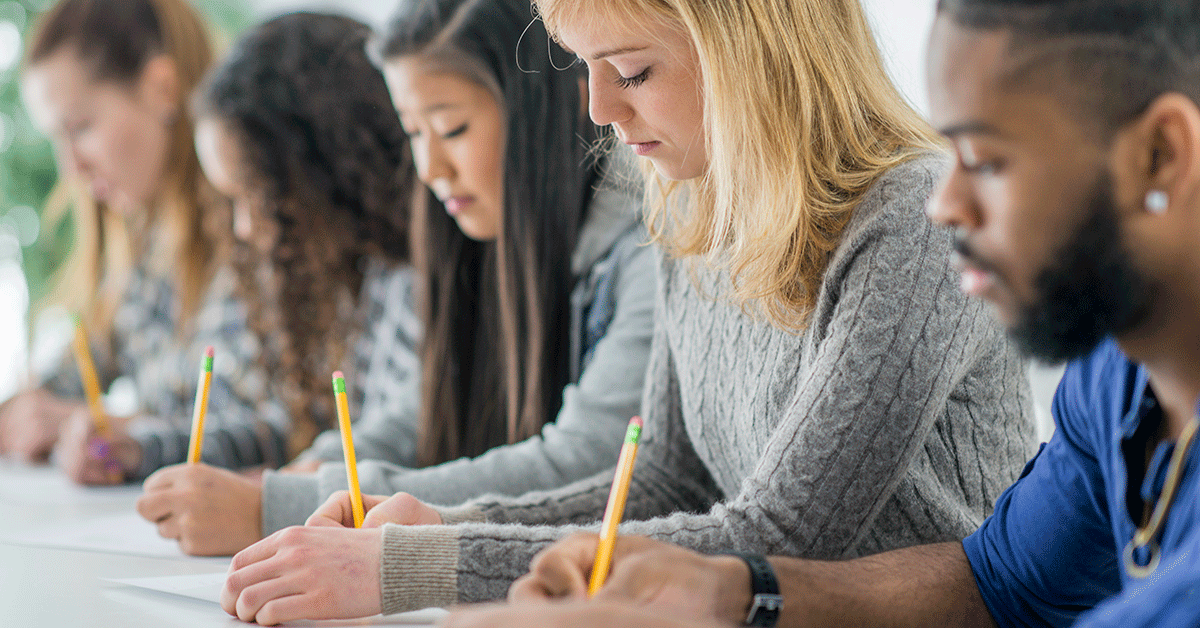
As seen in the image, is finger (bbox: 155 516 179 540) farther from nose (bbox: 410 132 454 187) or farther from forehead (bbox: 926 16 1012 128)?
forehead (bbox: 926 16 1012 128)

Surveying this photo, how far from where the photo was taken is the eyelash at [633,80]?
35.8 inches

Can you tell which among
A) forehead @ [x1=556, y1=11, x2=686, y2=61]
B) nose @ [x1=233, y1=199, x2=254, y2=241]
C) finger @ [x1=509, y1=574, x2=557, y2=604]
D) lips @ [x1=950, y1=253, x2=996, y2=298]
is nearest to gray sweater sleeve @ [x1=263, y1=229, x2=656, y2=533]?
forehead @ [x1=556, y1=11, x2=686, y2=61]

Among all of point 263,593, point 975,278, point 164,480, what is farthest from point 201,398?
point 975,278

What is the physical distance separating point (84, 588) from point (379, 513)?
0.29 metres

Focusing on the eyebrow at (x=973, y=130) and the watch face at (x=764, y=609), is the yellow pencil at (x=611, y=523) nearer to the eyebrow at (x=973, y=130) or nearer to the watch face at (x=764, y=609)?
the watch face at (x=764, y=609)

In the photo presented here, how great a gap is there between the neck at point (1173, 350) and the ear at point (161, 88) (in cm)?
202

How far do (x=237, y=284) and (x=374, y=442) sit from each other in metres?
0.58

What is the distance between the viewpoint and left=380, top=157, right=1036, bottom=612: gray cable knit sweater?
0.77 meters

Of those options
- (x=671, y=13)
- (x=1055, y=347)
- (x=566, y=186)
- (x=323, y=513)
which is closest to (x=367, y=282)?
(x=566, y=186)

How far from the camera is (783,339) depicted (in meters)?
0.89

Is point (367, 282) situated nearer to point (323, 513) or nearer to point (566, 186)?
point (566, 186)

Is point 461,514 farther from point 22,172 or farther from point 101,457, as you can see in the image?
point 22,172

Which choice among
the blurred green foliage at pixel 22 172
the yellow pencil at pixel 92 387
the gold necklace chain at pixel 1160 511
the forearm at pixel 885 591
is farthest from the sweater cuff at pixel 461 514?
the blurred green foliage at pixel 22 172

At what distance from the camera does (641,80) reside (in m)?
0.92
